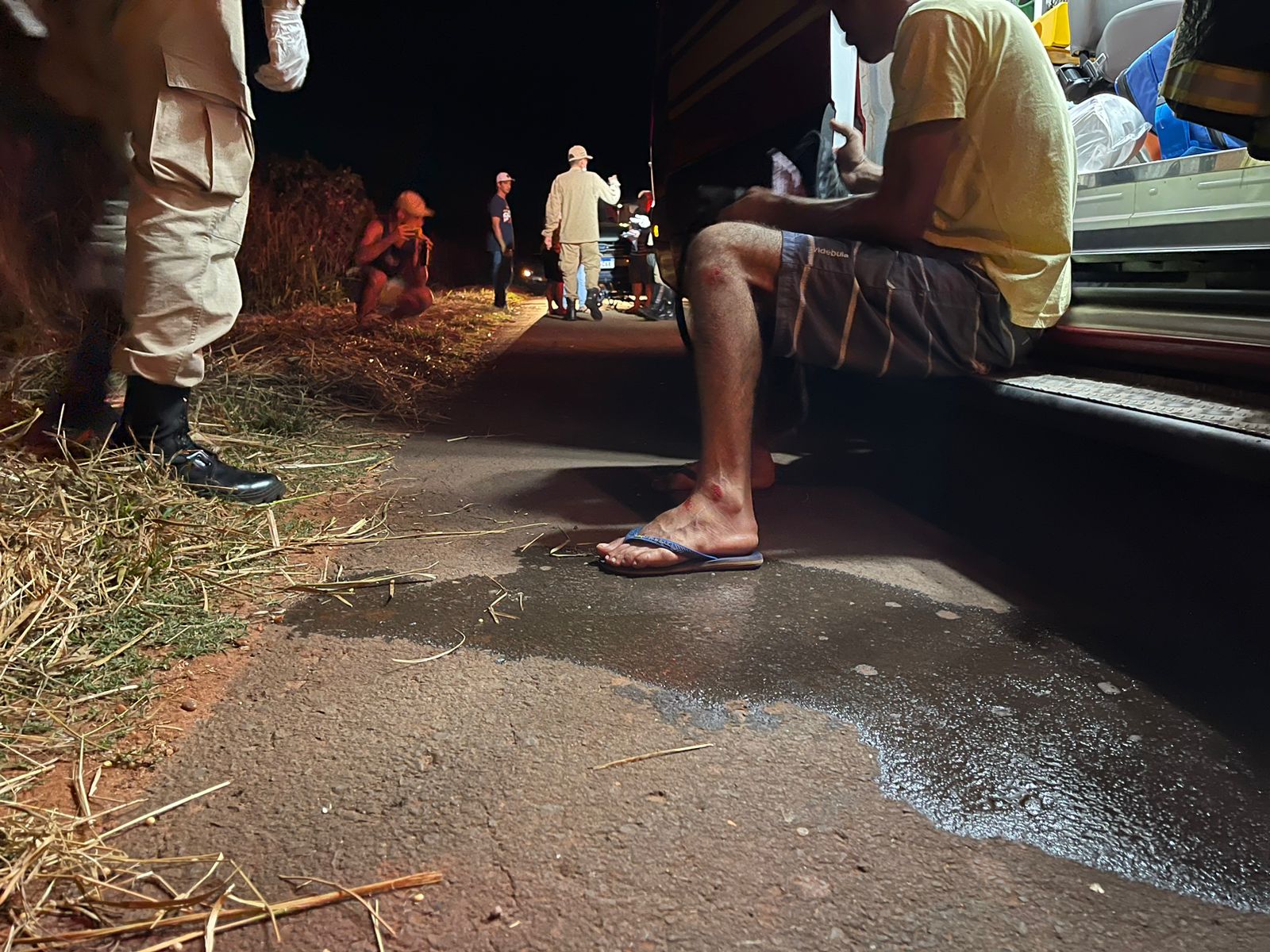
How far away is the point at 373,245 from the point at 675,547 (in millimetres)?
6233

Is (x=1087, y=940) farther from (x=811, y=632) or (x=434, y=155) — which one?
(x=434, y=155)

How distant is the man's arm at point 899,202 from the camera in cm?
203

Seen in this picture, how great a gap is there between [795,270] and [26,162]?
3.35 m

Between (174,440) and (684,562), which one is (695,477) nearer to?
(684,562)

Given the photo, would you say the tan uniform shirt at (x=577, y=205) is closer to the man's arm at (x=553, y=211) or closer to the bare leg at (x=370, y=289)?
the man's arm at (x=553, y=211)

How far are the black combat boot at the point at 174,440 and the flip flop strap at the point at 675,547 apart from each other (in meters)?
1.19

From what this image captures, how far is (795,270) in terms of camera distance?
6.63 ft

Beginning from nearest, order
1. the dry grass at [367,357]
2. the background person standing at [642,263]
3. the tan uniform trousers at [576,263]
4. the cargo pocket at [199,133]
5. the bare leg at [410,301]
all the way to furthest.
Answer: the cargo pocket at [199,133], the dry grass at [367,357], the bare leg at [410,301], the tan uniform trousers at [576,263], the background person standing at [642,263]

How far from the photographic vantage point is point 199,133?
90.0 inches

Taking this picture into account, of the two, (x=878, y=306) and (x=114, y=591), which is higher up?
(x=878, y=306)

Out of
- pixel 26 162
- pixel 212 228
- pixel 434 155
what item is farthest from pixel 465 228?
pixel 212 228

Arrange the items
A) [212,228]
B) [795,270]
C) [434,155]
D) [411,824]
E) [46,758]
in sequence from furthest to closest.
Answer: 1. [434,155]
2. [212,228]
3. [795,270]
4. [46,758]
5. [411,824]

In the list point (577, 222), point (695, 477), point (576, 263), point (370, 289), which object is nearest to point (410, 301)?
point (370, 289)

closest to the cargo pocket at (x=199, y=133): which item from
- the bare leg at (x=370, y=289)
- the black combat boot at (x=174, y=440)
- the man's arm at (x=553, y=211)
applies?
the black combat boot at (x=174, y=440)
